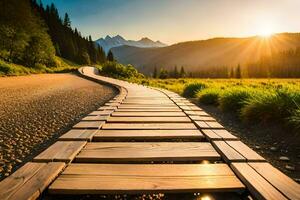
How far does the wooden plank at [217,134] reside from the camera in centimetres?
306

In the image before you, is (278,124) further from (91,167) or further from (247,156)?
(91,167)

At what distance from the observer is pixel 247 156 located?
2443 mm

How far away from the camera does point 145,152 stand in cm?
264

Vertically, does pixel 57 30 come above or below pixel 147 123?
above

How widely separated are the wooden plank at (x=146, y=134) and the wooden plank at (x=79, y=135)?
8cm

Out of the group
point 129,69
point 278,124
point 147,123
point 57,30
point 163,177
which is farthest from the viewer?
point 57,30

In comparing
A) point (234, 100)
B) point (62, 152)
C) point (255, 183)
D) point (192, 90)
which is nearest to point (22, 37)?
point (192, 90)

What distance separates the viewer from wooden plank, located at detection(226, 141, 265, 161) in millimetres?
2402

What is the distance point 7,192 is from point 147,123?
100 inches

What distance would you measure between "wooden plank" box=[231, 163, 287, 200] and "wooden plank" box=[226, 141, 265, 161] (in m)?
0.20

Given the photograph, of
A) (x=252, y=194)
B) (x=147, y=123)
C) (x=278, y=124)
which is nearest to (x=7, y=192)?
(x=252, y=194)

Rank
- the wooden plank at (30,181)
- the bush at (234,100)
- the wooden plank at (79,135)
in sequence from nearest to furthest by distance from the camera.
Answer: the wooden plank at (30,181) < the wooden plank at (79,135) < the bush at (234,100)

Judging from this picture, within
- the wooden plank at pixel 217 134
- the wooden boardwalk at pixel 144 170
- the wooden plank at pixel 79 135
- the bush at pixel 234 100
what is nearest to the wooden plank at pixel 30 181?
the wooden boardwalk at pixel 144 170

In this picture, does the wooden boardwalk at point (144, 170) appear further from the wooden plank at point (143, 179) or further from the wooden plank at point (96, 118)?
the wooden plank at point (96, 118)
